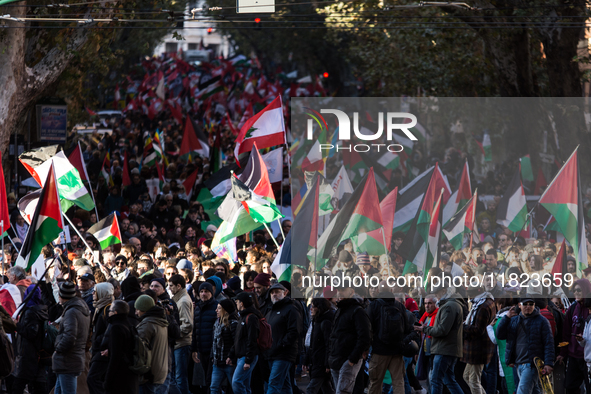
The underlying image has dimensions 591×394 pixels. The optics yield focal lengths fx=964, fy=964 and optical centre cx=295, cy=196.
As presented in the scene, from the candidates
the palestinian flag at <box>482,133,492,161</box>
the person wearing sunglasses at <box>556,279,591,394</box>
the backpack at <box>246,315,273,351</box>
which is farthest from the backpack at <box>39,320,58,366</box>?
the palestinian flag at <box>482,133,492,161</box>

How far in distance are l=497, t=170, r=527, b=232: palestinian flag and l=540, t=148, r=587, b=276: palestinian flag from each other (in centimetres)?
217

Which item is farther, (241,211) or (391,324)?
(241,211)

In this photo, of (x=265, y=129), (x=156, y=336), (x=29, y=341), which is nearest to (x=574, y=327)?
(x=156, y=336)

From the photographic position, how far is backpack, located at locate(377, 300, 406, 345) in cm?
1037

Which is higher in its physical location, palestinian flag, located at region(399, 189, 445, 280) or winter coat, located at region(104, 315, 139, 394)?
palestinian flag, located at region(399, 189, 445, 280)

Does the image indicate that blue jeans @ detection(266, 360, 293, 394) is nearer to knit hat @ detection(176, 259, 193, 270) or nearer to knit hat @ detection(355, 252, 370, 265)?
knit hat @ detection(355, 252, 370, 265)

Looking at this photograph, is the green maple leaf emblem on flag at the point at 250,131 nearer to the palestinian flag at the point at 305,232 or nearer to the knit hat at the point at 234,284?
the palestinian flag at the point at 305,232

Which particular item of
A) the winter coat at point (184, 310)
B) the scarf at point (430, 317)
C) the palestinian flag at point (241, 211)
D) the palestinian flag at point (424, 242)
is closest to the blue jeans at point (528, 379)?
the scarf at point (430, 317)

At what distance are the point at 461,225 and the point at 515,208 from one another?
2.15 metres

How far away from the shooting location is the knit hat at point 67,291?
31.5 feet

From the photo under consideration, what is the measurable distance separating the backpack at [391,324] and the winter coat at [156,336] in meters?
2.38

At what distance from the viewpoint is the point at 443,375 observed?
10734mm

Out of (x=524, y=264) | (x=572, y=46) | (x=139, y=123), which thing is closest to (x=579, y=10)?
(x=572, y=46)

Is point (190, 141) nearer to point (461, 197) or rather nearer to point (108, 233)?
point (108, 233)
